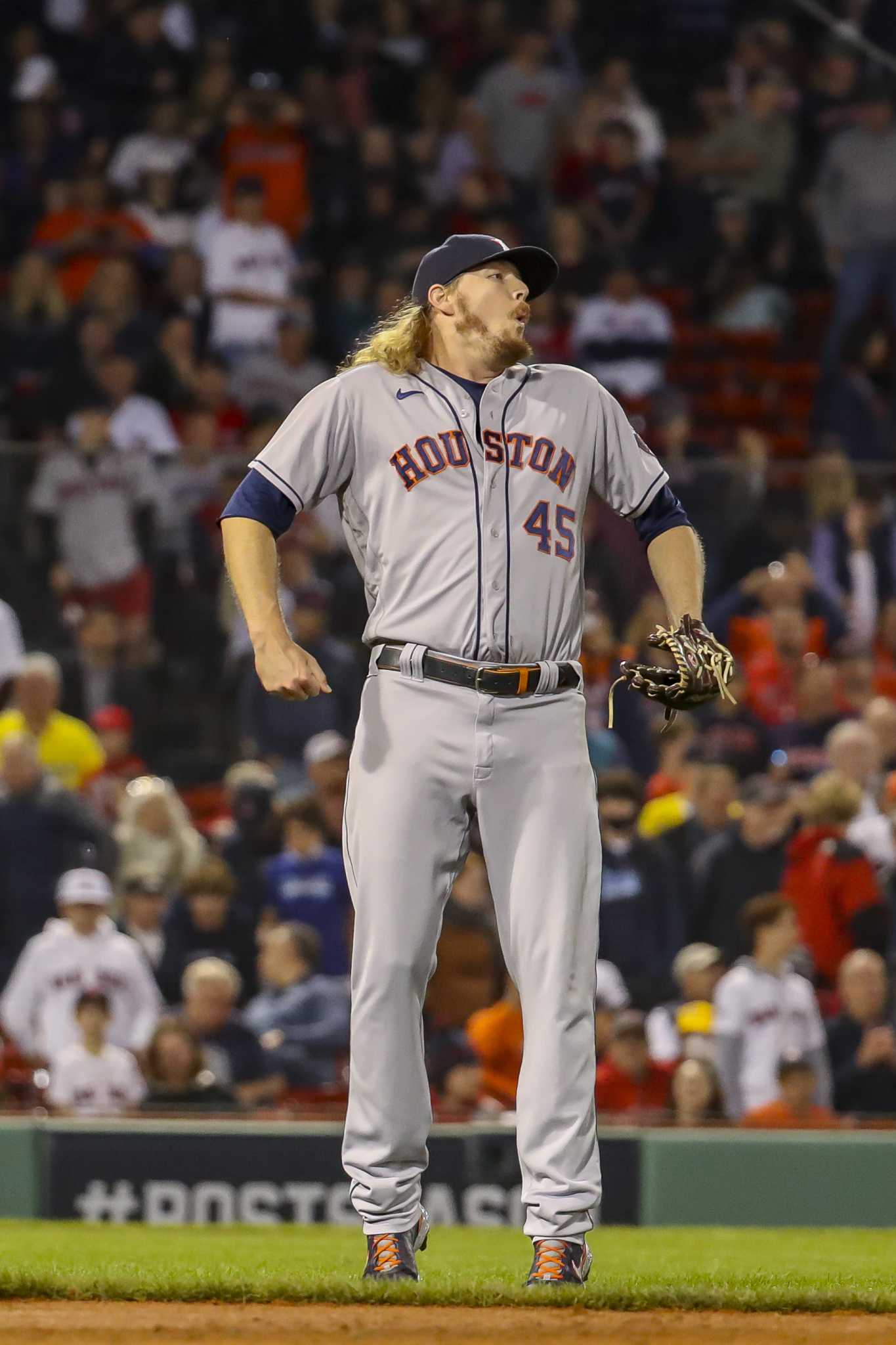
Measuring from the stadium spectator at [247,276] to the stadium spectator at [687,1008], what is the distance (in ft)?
18.1

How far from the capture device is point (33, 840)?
31.1 ft

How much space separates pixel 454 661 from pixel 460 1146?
10.5 ft

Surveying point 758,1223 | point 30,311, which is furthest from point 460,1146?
point 30,311

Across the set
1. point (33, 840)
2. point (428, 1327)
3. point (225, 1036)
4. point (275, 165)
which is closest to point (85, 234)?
point (275, 165)

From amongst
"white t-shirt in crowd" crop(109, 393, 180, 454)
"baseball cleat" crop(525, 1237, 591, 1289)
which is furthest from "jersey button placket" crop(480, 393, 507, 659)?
"white t-shirt in crowd" crop(109, 393, 180, 454)

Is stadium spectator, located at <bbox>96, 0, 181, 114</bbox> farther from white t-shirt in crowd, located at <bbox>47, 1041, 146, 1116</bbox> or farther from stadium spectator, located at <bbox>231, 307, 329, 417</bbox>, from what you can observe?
white t-shirt in crowd, located at <bbox>47, 1041, 146, 1116</bbox>

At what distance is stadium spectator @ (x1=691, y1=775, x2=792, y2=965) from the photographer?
9352mm

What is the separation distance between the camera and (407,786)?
171 inches

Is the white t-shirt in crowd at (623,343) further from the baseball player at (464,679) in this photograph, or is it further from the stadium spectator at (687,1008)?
the baseball player at (464,679)

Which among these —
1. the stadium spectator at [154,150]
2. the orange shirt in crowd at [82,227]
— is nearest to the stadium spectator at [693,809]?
the orange shirt in crowd at [82,227]

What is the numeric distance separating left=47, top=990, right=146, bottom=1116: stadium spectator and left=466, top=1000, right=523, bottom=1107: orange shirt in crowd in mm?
1178

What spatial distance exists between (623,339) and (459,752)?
32.5 ft

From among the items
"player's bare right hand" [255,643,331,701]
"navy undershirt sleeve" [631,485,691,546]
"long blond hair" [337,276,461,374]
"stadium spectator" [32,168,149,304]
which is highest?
Answer: "stadium spectator" [32,168,149,304]

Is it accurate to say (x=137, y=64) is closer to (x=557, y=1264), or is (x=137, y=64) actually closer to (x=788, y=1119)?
(x=788, y=1119)
